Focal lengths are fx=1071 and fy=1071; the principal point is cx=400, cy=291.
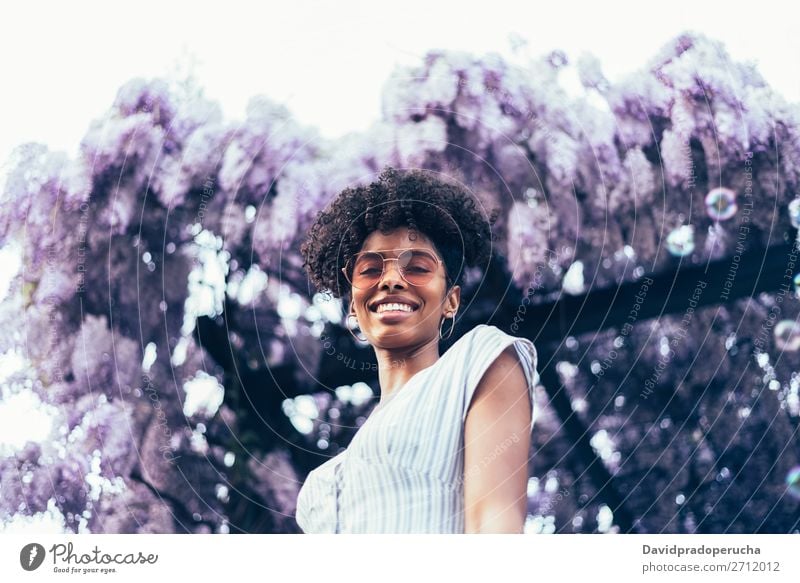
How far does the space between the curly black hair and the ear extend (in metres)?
0.01

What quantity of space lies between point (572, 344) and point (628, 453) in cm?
23

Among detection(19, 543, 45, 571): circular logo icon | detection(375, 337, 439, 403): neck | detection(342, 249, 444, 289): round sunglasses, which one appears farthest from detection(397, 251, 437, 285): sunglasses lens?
detection(19, 543, 45, 571): circular logo icon

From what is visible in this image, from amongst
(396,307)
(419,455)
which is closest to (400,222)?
(396,307)

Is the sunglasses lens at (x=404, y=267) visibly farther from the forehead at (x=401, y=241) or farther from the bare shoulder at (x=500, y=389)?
the bare shoulder at (x=500, y=389)

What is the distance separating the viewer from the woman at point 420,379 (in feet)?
6.05

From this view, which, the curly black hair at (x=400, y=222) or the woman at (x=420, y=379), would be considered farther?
the curly black hair at (x=400, y=222)

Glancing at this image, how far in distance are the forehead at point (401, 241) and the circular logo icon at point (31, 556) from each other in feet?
2.70

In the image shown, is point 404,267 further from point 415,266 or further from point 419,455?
point 419,455

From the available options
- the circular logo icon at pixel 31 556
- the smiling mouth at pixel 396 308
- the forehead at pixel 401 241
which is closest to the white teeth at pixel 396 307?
the smiling mouth at pixel 396 308

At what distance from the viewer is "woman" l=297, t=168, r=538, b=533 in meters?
1.84

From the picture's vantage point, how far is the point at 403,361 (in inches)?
77.2

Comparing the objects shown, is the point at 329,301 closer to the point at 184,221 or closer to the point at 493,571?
the point at 184,221

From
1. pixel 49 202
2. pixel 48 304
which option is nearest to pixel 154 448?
pixel 48 304

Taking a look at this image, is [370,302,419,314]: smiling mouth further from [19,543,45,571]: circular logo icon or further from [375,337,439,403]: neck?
[19,543,45,571]: circular logo icon
